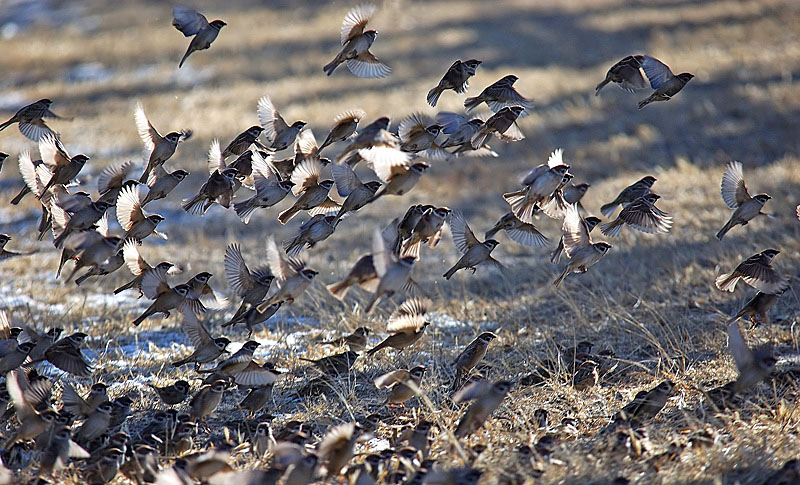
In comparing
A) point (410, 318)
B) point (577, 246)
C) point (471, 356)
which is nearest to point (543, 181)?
point (577, 246)

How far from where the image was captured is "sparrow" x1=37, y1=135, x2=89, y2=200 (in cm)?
444

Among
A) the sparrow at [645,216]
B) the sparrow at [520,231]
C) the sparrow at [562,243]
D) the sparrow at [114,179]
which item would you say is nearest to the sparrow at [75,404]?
the sparrow at [114,179]

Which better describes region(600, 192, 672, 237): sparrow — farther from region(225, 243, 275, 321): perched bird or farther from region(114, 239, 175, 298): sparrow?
region(114, 239, 175, 298): sparrow

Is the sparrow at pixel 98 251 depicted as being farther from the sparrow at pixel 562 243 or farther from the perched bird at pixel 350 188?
the sparrow at pixel 562 243

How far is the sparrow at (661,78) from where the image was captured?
4.57 metres

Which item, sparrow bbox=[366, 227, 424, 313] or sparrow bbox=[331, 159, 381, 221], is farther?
sparrow bbox=[331, 159, 381, 221]

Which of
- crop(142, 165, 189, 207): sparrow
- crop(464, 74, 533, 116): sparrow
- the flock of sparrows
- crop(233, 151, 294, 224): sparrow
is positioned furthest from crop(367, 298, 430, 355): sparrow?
crop(142, 165, 189, 207): sparrow

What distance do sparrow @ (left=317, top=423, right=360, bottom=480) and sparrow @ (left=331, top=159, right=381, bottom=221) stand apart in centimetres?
124

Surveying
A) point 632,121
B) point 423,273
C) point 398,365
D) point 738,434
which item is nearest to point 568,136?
point 632,121

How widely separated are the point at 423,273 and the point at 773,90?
846cm

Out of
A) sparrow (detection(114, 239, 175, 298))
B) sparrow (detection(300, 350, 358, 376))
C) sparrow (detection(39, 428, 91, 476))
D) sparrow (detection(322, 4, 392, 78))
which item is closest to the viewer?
sparrow (detection(39, 428, 91, 476))

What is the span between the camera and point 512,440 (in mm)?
4215

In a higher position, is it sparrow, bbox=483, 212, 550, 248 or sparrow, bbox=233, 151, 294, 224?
sparrow, bbox=233, 151, 294, 224

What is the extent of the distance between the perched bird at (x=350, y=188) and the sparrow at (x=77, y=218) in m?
1.32
